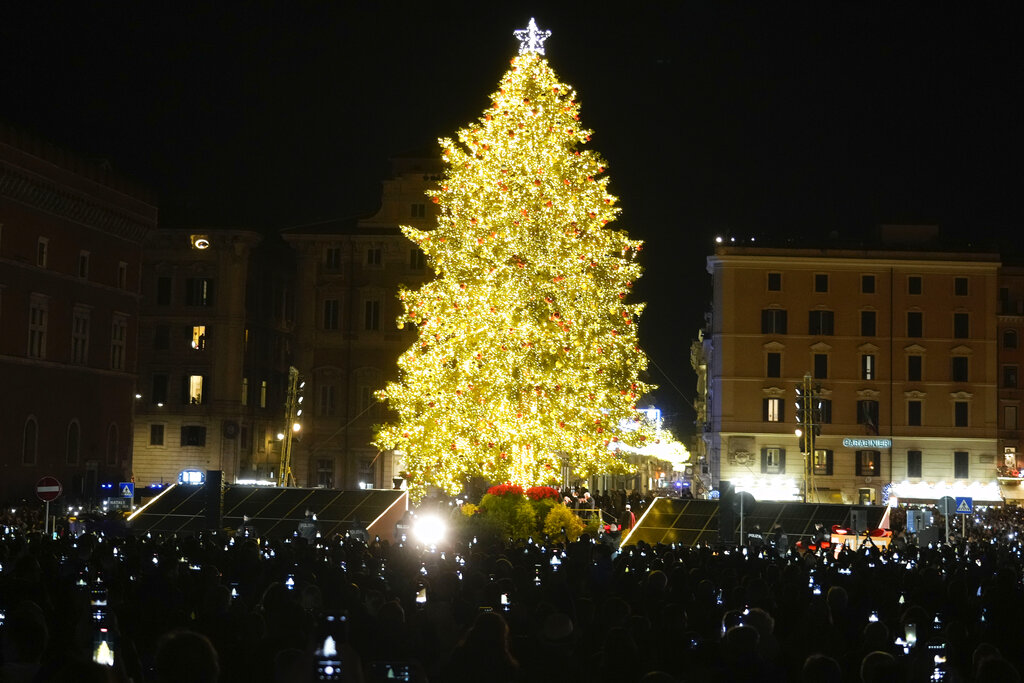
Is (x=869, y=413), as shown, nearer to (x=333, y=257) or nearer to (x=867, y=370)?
(x=867, y=370)

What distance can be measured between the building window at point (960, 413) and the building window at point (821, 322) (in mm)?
7807

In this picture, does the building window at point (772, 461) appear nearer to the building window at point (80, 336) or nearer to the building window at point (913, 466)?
the building window at point (913, 466)

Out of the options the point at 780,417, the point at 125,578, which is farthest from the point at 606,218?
the point at 780,417

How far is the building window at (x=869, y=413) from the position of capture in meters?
80.4

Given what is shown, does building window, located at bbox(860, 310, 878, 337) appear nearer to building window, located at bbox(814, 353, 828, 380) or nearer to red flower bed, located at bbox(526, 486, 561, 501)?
building window, located at bbox(814, 353, 828, 380)

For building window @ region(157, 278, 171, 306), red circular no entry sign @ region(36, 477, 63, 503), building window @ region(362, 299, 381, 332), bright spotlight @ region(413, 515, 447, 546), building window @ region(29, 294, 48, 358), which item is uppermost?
building window @ region(157, 278, 171, 306)

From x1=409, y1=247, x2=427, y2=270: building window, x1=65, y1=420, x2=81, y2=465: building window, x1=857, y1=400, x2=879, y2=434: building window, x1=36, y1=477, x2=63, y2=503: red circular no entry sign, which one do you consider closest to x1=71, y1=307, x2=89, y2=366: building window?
x1=65, y1=420, x2=81, y2=465: building window

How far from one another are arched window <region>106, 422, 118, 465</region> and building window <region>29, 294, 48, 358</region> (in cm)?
674

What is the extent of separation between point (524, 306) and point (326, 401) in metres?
41.2

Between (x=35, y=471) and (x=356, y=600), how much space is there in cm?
4967

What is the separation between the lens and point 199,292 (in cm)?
8162

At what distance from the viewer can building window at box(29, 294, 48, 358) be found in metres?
61.5

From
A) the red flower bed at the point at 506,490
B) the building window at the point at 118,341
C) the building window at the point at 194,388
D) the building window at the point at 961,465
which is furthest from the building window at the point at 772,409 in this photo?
the red flower bed at the point at 506,490

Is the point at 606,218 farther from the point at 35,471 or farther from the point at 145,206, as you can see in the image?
the point at 145,206
